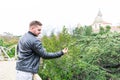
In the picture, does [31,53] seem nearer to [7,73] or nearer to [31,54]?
[31,54]

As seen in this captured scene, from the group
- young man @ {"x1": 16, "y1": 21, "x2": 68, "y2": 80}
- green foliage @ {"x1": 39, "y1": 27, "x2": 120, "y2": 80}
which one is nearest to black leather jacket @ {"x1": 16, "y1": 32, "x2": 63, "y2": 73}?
young man @ {"x1": 16, "y1": 21, "x2": 68, "y2": 80}

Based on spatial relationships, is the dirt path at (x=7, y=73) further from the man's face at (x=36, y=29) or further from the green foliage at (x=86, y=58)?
the man's face at (x=36, y=29)

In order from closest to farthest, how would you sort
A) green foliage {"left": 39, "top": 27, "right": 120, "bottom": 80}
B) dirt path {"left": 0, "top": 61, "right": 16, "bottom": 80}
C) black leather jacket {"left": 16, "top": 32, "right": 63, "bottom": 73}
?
1. black leather jacket {"left": 16, "top": 32, "right": 63, "bottom": 73}
2. green foliage {"left": 39, "top": 27, "right": 120, "bottom": 80}
3. dirt path {"left": 0, "top": 61, "right": 16, "bottom": 80}

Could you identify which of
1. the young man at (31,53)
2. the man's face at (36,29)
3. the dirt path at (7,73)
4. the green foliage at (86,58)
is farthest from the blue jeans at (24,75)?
the dirt path at (7,73)

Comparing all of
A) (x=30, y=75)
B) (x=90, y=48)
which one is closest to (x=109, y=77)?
(x=90, y=48)

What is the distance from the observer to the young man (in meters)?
4.85

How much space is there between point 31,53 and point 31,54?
0.01 meters

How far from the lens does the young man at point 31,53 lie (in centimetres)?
485

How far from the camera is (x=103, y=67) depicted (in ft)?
24.4

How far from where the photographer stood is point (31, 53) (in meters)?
4.91

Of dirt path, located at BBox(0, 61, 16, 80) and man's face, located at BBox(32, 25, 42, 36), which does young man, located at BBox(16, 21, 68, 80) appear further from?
dirt path, located at BBox(0, 61, 16, 80)

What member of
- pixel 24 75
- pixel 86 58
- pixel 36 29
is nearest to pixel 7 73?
pixel 86 58

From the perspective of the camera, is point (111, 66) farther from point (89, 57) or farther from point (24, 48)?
point (24, 48)

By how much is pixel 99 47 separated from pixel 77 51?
52cm
